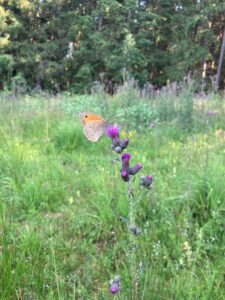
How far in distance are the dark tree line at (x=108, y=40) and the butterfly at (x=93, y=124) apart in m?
19.9

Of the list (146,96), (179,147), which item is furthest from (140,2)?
(179,147)

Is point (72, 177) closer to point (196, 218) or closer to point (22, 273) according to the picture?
point (196, 218)

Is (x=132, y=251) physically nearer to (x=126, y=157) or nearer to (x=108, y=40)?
(x=126, y=157)

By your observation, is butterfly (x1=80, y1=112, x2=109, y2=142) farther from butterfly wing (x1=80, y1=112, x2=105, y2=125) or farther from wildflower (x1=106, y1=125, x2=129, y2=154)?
wildflower (x1=106, y1=125, x2=129, y2=154)

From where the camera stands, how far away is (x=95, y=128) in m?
1.31

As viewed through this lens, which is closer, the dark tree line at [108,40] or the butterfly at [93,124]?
the butterfly at [93,124]

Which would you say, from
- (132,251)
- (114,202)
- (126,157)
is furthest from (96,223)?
(126,157)

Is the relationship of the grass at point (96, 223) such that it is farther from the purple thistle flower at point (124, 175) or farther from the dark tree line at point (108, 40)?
the dark tree line at point (108, 40)

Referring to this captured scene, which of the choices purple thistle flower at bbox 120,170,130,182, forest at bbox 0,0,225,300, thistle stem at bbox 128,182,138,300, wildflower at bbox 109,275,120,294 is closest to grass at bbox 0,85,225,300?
forest at bbox 0,0,225,300

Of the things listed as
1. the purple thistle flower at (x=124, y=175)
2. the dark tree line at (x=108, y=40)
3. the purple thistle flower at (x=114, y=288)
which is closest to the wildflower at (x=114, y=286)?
the purple thistle flower at (x=114, y=288)

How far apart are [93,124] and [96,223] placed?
120 centimetres

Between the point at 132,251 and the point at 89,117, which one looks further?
the point at 89,117

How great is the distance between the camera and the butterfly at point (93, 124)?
129 centimetres

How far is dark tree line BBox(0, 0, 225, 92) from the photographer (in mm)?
21203
